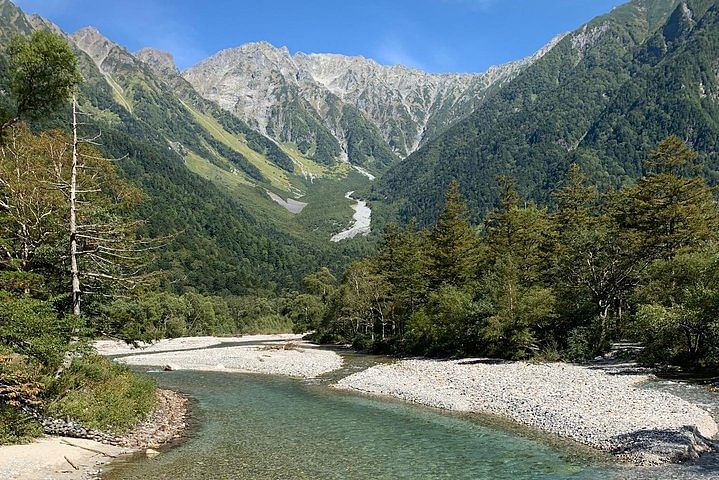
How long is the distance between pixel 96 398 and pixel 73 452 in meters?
3.38

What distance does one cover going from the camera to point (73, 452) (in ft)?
55.0

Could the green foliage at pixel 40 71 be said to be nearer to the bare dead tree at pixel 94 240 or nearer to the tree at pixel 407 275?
the bare dead tree at pixel 94 240

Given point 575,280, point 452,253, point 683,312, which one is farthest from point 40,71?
point 452,253

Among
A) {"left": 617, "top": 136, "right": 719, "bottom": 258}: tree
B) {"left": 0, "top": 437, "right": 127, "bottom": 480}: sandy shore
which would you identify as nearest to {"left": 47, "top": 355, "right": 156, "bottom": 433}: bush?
{"left": 0, "top": 437, "right": 127, "bottom": 480}: sandy shore

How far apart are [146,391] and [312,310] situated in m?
103

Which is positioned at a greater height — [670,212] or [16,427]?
[670,212]

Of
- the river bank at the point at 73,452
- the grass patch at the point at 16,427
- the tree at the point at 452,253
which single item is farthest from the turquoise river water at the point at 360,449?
the tree at the point at 452,253

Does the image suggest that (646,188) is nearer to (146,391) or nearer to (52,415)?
(146,391)

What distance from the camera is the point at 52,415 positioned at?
1830cm

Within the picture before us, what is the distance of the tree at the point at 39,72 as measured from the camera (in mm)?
26438

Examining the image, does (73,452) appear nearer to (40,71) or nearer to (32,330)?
(32,330)

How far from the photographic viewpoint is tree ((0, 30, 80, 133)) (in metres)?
26.4

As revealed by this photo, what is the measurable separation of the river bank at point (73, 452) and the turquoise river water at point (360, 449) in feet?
2.28

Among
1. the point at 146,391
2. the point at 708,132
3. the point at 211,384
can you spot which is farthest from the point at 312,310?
the point at 708,132
